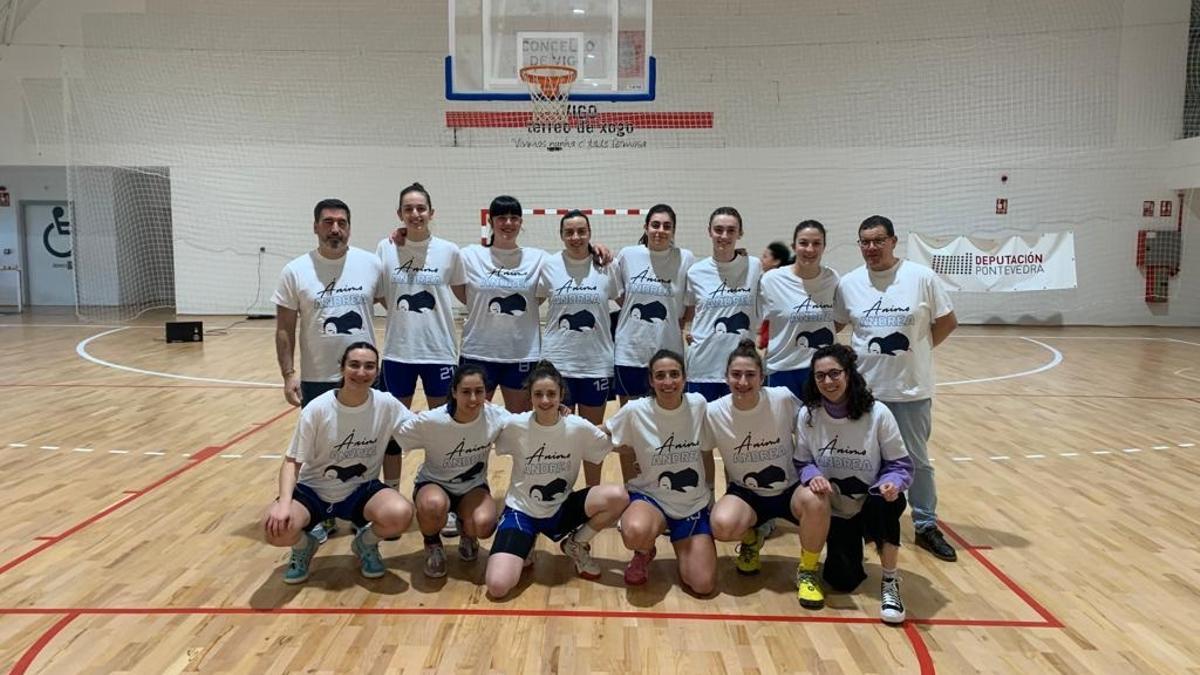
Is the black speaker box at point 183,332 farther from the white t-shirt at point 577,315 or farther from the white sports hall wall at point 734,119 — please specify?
the white t-shirt at point 577,315

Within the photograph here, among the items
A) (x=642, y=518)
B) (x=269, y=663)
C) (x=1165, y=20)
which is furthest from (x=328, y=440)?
(x=1165, y=20)

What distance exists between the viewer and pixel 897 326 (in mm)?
3943

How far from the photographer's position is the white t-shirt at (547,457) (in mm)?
3746

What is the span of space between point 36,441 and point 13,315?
11.7 m

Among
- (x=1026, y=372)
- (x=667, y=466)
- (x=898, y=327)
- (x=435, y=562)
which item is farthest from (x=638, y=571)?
(x=1026, y=372)

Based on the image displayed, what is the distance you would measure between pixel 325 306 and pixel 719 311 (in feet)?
6.59

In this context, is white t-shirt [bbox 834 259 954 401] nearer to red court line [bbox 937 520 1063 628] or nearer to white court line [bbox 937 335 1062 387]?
red court line [bbox 937 520 1063 628]

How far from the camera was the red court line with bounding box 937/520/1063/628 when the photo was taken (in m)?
3.38

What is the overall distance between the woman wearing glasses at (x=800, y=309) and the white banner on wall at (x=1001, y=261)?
1123 cm

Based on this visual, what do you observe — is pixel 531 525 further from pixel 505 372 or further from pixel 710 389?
pixel 710 389

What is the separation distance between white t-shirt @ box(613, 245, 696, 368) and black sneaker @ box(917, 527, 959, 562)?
1.57m

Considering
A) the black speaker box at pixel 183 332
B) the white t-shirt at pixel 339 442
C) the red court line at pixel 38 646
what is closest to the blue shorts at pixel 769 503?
the white t-shirt at pixel 339 442

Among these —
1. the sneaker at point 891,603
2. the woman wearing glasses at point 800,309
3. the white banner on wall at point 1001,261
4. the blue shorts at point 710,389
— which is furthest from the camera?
the white banner on wall at point 1001,261

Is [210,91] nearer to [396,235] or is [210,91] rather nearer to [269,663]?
[396,235]
